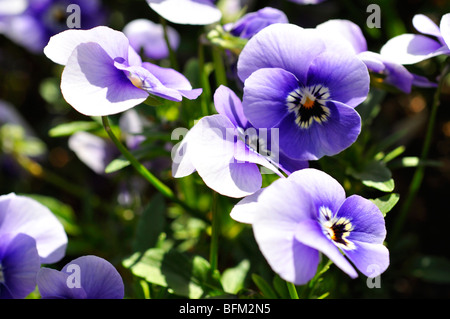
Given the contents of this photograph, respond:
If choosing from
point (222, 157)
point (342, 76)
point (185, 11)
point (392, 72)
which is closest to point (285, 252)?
point (222, 157)

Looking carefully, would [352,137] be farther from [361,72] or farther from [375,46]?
[375,46]

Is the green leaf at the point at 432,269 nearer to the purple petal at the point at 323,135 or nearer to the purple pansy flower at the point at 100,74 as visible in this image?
the purple petal at the point at 323,135

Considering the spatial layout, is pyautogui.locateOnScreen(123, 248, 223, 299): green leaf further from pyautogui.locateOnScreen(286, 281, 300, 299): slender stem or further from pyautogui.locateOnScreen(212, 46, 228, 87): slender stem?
pyautogui.locateOnScreen(212, 46, 228, 87): slender stem

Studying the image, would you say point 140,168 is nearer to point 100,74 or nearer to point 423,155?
point 100,74

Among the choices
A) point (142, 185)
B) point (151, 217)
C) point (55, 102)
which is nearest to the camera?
point (151, 217)

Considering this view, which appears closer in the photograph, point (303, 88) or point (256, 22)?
point (303, 88)

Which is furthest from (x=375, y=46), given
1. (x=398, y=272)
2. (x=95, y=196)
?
(x=95, y=196)
